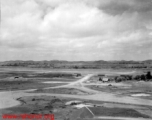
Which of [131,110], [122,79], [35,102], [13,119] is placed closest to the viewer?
[13,119]

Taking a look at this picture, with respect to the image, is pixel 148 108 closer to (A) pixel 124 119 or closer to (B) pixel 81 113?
(A) pixel 124 119

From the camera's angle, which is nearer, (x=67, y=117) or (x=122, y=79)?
(x=67, y=117)

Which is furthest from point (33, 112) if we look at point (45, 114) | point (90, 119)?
point (90, 119)

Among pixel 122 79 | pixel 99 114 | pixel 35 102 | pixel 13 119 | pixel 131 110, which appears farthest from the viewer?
pixel 122 79

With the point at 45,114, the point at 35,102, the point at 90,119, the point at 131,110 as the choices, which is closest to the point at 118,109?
the point at 131,110

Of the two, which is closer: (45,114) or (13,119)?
(13,119)

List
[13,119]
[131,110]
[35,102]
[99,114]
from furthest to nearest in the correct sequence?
[35,102]
[131,110]
[99,114]
[13,119]

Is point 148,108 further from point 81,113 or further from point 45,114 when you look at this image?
point 45,114

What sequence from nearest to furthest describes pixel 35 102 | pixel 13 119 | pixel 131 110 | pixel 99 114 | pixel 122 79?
pixel 13 119 → pixel 99 114 → pixel 131 110 → pixel 35 102 → pixel 122 79
